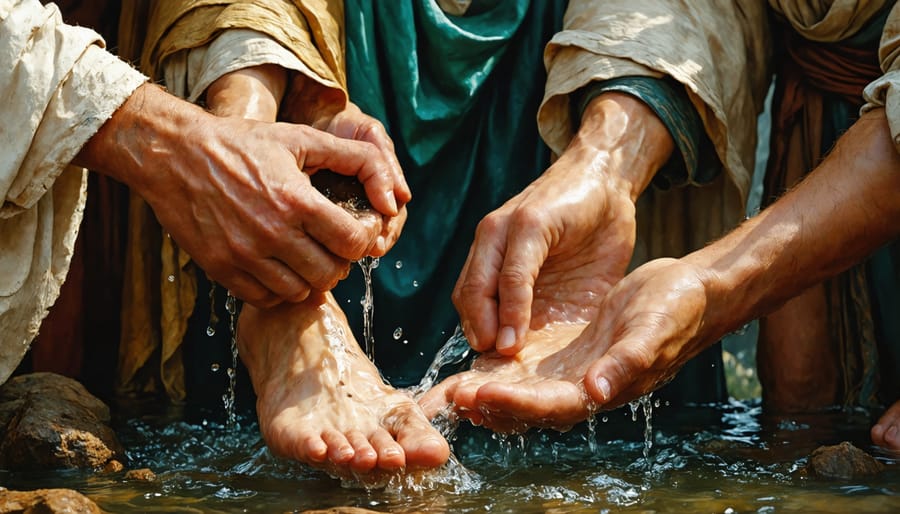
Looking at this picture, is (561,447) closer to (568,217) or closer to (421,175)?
(568,217)

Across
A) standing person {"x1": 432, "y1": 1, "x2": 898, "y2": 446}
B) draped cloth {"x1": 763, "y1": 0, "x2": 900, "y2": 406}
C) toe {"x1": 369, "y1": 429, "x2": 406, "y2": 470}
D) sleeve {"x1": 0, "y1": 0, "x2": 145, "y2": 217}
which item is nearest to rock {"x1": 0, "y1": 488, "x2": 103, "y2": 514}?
toe {"x1": 369, "y1": 429, "x2": 406, "y2": 470}

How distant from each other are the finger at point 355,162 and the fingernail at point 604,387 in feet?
2.27

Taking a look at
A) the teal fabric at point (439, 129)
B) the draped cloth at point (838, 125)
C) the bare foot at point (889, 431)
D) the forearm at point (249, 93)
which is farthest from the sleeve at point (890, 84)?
the forearm at point (249, 93)

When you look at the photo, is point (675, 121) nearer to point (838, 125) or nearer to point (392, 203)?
point (838, 125)

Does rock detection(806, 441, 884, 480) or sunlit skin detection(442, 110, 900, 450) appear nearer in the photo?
rock detection(806, 441, 884, 480)

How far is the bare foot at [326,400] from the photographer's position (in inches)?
96.7

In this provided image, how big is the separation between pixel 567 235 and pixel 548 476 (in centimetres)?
64

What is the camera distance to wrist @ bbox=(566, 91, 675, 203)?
127 inches

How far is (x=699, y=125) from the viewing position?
344cm

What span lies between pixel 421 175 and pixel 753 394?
362cm

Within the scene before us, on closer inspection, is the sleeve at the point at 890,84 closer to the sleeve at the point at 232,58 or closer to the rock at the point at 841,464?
the rock at the point at 841,464

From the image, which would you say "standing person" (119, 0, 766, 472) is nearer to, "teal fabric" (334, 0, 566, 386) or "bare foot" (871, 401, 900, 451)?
"teal fabric" (334, 0, 566, 386)

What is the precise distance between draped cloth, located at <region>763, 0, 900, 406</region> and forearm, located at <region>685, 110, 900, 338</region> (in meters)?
0.58

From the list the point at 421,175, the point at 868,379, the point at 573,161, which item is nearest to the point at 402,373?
the point at 421,175
